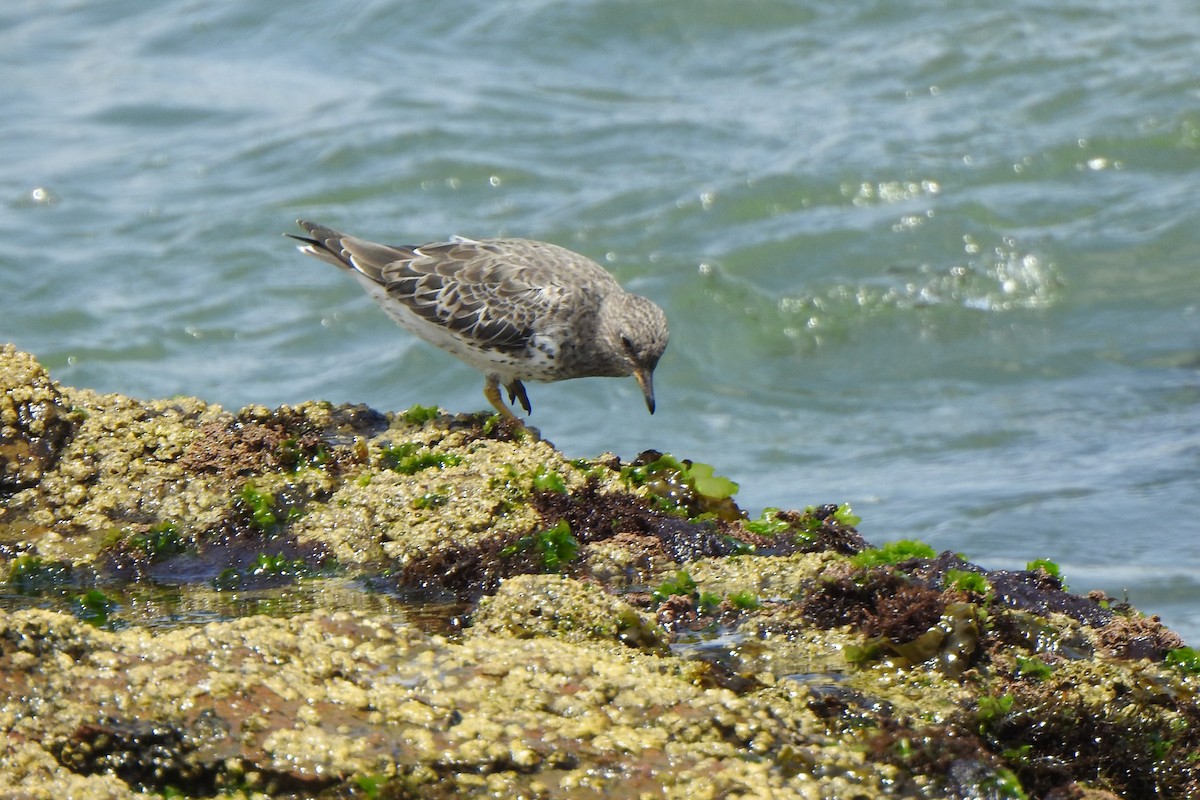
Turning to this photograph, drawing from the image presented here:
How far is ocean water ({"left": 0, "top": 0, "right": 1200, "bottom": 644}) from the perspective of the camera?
9.78m

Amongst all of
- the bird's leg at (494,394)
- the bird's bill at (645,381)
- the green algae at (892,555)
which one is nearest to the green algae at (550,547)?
the green algae at (892,555)

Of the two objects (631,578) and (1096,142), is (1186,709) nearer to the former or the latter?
(631,578)

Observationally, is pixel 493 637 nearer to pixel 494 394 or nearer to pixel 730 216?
pixel 494 394

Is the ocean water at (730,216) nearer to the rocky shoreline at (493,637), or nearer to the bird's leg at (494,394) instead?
the bird's leg at (494,394)

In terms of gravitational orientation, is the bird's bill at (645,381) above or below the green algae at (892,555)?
below

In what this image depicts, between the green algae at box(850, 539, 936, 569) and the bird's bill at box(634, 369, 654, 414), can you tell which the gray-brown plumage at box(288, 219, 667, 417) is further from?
the green algae at box(850, 539, 936, 569)

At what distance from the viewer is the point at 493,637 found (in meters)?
3.65

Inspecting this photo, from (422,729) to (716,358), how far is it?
8.69m

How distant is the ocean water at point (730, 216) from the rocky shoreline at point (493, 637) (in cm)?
364

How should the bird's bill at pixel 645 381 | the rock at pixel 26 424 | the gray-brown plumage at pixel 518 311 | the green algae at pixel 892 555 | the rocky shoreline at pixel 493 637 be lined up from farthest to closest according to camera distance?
the bird's bill at pixel 645 381 < the gray-brown plumage at pixel 518 311 < the rock at pixel 26 424 < the green algae at pixel 892 555 < the rocky shoreline at pixel 493 637

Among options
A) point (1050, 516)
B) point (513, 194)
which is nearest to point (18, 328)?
point (513, 194)

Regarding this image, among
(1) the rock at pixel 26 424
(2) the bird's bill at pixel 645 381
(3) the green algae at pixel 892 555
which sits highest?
(3) the green algae at pixel 892 555

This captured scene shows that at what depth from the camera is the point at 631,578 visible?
4.25 metres

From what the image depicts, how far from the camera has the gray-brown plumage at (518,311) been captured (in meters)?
6.57
